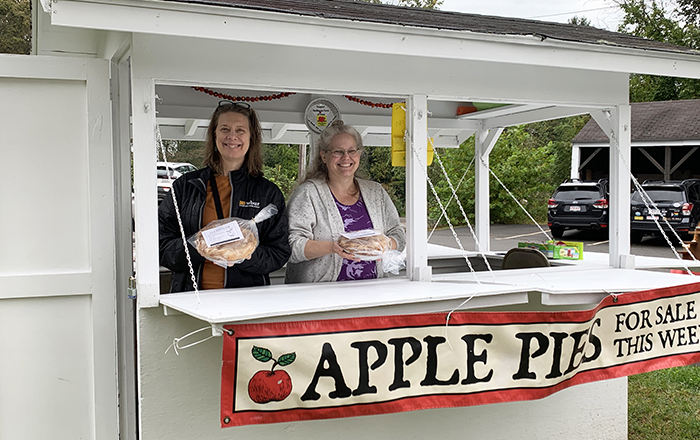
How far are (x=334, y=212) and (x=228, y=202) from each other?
2.05 feet

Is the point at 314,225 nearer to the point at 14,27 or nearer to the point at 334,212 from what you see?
the point at 334,212

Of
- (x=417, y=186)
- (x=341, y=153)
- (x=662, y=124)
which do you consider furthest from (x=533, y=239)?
(x=341, y=153)

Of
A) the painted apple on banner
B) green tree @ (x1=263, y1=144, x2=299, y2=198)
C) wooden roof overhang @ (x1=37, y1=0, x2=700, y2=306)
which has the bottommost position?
the painted apple on banner

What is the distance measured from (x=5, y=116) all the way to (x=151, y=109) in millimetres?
745

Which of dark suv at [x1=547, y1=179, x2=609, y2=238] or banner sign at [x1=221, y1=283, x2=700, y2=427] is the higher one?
dark suv at [x1=547, y1=179, x2=609, y2=238]

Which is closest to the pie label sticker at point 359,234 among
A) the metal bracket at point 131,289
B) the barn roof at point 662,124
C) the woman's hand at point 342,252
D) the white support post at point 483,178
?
the woman's hand at point 342,252

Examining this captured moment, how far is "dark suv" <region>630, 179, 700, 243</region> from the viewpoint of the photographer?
49.3ft

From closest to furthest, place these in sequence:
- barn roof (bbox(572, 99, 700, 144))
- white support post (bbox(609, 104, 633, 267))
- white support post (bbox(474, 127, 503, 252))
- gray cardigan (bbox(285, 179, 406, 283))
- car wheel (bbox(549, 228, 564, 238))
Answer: gray cardigan (bbox(285, 179, 406, 283)), white support post (bbox(609, 104, 633, 267)), white support post (bbox(474, 127, 503, 252)), car wheel (bbox(549, 228, 564, 238)), barn roof (bbox(572, 99, 700, 144))

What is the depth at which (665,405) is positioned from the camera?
540 centimetres

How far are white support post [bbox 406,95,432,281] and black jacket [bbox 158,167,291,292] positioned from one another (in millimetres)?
746

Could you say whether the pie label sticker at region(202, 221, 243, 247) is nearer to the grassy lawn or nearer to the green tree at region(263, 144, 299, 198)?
the grassy lawn

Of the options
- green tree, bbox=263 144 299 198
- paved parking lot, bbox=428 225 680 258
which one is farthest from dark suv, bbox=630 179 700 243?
green tree, bbox=263 144 299 198

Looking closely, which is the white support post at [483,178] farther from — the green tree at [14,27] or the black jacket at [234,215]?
Result: the green tree at [14,27]

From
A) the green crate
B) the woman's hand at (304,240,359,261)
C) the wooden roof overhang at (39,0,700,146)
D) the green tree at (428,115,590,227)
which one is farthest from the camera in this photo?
the green tree at (428,115,590,227)
